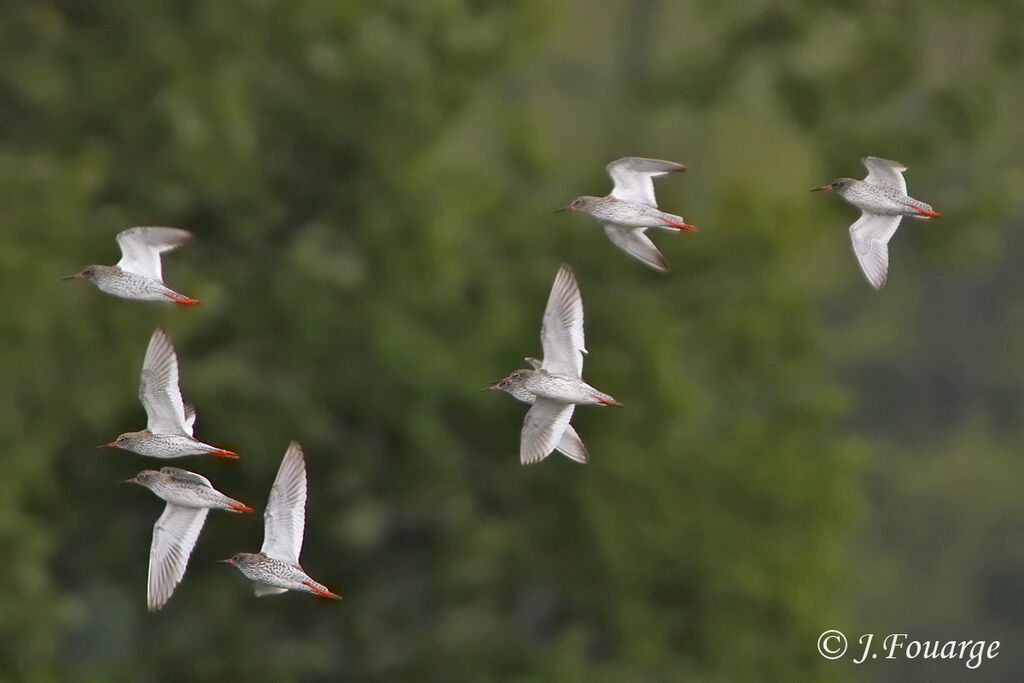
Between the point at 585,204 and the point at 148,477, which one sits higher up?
the point at 585,204

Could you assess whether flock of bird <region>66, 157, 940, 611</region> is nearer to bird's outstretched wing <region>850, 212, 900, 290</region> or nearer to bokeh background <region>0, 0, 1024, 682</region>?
bird's outstretched wing <region>850, 212, 900, 290</region>

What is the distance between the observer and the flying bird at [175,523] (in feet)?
27.8

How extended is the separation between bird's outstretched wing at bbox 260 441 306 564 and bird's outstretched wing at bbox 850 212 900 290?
2863mm

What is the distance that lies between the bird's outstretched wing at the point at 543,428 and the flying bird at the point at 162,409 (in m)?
1.52

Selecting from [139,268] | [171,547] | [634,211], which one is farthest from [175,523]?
[634,211]

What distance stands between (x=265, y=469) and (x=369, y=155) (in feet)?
13.4

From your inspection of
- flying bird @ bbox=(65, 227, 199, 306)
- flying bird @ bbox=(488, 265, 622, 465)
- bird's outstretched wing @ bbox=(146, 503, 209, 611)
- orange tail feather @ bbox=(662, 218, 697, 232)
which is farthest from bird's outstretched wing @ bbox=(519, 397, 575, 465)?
flying bird @ bbox=(65, 227, 199, 306)

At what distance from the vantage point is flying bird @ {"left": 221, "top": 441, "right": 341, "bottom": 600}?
8711 mm

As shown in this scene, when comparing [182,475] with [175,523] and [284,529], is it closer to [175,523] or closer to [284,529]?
[175,523]

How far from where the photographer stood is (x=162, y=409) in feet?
28.4

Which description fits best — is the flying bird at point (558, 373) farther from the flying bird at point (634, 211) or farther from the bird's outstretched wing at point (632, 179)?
the bird's outstretched wing at point (632, 179)

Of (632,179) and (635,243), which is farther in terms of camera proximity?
(632,179)

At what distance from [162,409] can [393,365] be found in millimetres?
13229

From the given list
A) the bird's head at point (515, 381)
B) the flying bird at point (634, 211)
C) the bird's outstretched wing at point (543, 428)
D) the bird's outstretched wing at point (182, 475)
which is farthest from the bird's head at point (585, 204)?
the bird's outstretched wing at point (182, 475)
